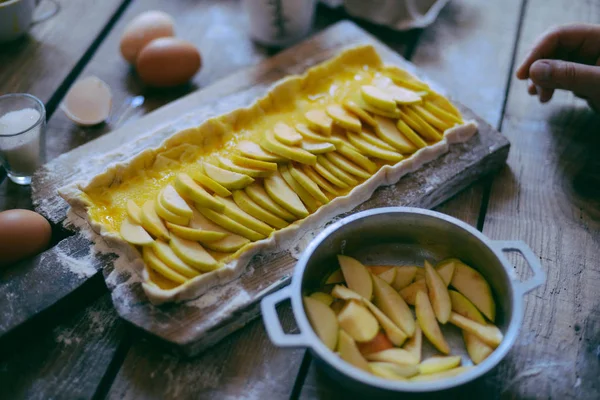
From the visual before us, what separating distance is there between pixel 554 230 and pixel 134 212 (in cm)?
138

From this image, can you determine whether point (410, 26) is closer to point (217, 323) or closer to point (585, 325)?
point (585, 325)

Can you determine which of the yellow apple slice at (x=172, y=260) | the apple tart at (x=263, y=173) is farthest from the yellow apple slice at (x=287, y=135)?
the yellow apple slice at (x=172, y=260)

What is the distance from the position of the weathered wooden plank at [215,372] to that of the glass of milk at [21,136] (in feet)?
2.70

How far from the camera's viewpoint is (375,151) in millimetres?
1952

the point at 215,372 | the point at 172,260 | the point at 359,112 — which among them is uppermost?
the point at 359,112

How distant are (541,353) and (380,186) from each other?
2.34ft

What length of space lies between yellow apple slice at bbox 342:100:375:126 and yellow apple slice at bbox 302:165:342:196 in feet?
0.97

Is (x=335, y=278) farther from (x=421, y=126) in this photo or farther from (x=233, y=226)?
(x=421, y=126)

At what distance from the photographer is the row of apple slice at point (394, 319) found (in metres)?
1.44

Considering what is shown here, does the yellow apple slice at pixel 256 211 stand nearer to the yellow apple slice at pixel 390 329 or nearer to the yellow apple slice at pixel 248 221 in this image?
the yellow apple slice at pixel 248 221

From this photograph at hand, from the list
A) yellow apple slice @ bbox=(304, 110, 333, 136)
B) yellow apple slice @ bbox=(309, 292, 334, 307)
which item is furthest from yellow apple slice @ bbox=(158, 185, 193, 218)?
yellow apple slice @ bbox=(304, 110, 333, 136)

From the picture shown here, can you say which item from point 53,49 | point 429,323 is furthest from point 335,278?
point 53,49

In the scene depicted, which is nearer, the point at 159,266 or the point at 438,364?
the point at 438,364

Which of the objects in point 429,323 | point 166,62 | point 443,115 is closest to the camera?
point 429,323
